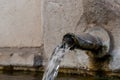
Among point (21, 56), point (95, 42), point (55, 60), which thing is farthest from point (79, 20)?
point (21, 56)

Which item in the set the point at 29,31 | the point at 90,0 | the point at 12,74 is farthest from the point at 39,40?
the point at 90,0

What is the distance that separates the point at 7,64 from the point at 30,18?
424 mm

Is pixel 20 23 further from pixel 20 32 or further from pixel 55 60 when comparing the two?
pixel 55 60

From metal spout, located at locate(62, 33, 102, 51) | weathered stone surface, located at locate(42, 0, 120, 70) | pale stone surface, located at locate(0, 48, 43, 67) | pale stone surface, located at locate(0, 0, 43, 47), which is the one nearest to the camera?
metal spout, located at locate(62, 33, 102, 51)

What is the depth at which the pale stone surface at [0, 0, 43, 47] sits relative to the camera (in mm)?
3234

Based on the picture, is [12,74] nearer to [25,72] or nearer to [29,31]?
[25,72]

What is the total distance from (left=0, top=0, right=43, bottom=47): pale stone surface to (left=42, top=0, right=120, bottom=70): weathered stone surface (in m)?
0.22

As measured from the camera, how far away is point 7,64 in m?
3.23

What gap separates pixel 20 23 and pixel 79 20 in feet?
2.42

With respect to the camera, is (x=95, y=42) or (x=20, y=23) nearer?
(x=95, y=42)

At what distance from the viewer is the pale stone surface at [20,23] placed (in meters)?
3.23

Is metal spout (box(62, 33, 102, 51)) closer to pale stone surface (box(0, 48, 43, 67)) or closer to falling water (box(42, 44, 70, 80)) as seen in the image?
falling water (box(42, 44, 70, 80))

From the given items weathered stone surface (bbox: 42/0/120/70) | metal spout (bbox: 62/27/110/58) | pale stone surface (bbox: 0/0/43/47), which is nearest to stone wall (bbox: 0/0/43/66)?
pale stone surface (bbox: 0/0/43/47)

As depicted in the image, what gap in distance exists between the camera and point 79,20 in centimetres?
277
